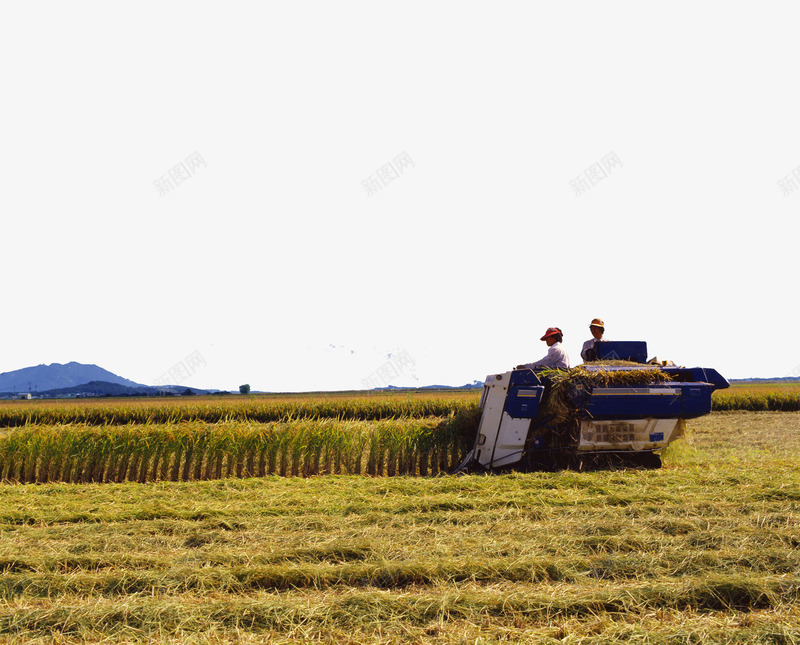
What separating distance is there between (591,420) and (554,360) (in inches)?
37.6

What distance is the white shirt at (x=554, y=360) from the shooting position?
7805mm

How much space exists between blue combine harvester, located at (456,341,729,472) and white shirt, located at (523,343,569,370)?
0.61ft

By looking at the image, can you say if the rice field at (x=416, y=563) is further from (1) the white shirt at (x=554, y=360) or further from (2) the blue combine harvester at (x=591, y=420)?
(1) the white shirt at (x=554, y=360)

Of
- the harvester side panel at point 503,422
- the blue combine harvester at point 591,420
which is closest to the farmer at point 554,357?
the blue combine harvester at point 591,420

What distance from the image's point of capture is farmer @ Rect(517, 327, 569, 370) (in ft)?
25.6

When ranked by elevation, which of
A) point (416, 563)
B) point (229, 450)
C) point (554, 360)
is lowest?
point (416, 563)

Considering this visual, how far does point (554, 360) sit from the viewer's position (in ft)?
25.8

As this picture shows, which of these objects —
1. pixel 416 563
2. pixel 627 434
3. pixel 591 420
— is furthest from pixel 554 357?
pixel 416 563

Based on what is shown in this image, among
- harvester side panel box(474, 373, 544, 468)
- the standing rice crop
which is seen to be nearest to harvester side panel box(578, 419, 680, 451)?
harvester side panel box(474, 373, 544, 468)

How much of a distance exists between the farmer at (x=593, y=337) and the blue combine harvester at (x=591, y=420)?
1.17m

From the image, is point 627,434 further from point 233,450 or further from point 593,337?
point 233,450

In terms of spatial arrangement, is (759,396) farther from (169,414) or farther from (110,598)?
(110,598)

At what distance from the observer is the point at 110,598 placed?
3.46 metres

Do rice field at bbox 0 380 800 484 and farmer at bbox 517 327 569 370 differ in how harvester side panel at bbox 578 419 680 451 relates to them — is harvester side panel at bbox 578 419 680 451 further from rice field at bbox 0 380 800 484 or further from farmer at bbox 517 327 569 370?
rice field at bbox 0 380 800 484
